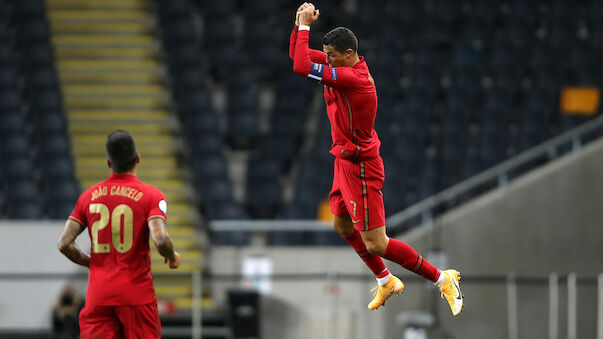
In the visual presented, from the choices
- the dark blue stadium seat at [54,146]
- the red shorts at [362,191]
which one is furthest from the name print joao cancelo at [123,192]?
the dark blue stadium seat at [54,146]

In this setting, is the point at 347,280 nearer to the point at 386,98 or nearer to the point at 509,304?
the point at 509,304

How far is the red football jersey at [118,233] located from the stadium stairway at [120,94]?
700cm

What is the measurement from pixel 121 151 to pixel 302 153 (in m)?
8.10

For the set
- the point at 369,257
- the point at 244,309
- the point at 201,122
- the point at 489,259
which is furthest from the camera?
the point at 201,122

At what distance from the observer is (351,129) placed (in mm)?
4711

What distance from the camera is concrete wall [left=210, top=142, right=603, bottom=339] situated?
9742mm

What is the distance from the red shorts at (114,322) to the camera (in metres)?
3.95

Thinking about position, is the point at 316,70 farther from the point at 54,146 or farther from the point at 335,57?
the point at 54,146

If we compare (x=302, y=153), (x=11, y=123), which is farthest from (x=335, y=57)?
(x=11, y=123)

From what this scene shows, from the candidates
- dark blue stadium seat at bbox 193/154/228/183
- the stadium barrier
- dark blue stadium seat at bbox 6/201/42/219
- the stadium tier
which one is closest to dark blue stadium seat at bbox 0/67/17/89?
the stadium tier

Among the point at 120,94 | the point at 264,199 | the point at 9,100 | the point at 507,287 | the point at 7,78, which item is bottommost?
the point at 507,287

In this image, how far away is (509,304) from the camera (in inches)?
388

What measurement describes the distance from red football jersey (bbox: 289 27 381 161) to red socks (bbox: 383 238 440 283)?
0.52 metres

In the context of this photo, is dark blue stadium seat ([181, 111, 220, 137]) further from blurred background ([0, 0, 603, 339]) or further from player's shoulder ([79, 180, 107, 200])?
player's shoulder ([79, 180, 107, 200])
